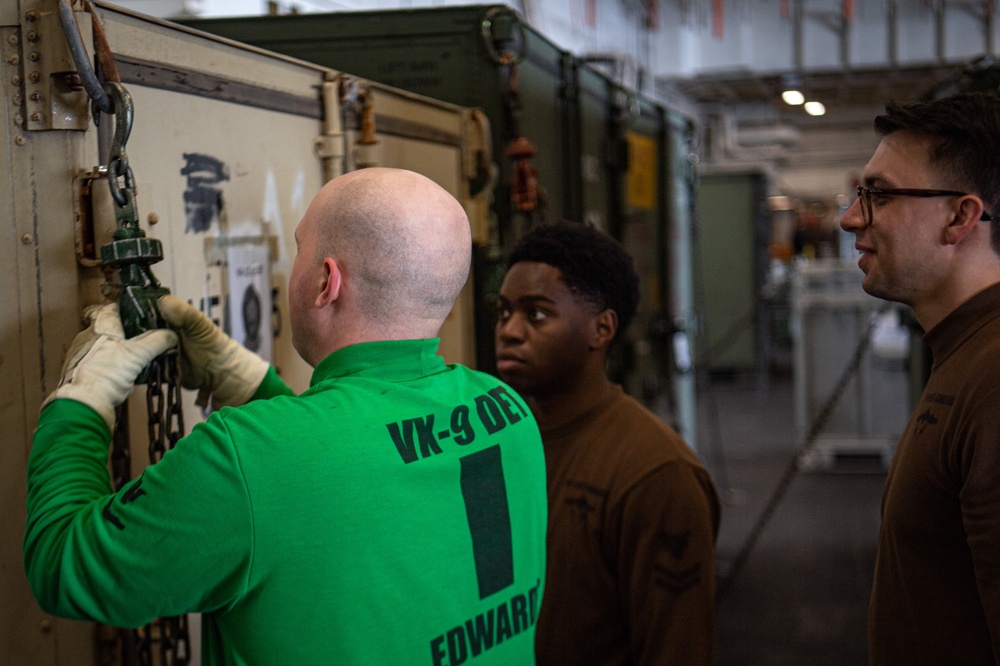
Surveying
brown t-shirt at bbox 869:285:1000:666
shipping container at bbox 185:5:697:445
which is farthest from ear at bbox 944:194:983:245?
shipping container at bbox 185:5:697:445

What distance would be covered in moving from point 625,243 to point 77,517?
→ 360cm

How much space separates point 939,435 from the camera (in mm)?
Answer: 1598

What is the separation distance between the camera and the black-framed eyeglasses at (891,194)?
171 cm

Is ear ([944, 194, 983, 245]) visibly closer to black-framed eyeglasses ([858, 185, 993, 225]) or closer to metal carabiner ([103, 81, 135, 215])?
black-framed eyeglasses ([858, 185, 993, 225])

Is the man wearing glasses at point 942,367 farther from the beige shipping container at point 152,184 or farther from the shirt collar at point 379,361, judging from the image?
the beige shipping container at point 152,184

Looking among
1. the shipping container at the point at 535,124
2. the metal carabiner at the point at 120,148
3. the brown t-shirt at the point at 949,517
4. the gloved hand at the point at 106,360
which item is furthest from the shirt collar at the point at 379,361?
the shipping container at the point at 535,124

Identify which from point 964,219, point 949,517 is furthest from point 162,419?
point 964,219

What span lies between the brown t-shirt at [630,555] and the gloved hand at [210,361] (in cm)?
72

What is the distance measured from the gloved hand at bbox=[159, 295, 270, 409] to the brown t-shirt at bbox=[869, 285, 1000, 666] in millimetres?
1187

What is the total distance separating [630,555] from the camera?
1.92 metres

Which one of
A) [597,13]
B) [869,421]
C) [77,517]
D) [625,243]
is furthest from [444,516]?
[597,13]

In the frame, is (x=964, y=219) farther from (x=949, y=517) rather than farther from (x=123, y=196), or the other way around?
(x=123, y=196)

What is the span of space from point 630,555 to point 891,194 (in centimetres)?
86

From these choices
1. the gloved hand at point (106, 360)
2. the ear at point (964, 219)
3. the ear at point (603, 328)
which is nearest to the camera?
the gloved hand at point (106, 360)
